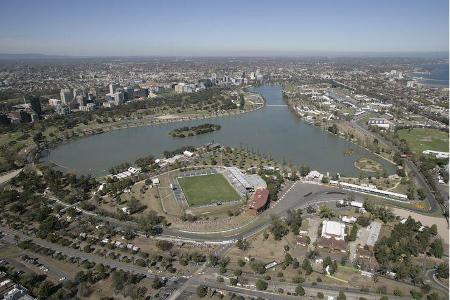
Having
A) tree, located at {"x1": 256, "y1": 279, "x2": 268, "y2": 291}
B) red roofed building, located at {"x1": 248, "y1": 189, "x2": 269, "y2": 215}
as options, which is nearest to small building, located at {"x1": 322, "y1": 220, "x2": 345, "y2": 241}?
red roofed building, located at {"x1": 248, "y1": 189, "x2": 269, "y2": 215}

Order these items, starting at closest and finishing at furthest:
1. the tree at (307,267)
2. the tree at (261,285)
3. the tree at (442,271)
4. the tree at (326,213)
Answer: the tree at (261,285), the tree at (442,271), the tree at (307,267), the tree at (326,213)

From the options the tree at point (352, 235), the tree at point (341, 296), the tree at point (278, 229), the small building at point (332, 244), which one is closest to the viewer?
the tree at point (341, 296)

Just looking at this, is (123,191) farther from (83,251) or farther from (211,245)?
(211,245)

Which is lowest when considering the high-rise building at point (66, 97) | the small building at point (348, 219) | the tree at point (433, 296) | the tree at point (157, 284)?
the tree at point (433, 296)

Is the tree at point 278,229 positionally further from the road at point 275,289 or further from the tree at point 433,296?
the tree at point 433,296

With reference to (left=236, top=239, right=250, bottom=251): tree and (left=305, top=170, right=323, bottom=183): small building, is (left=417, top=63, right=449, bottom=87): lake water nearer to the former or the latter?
(left=305, top=170, right=323, bottom=183): small building

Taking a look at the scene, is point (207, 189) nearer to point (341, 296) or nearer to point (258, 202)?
point (258, 202)

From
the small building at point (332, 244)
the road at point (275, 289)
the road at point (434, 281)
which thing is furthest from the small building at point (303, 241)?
the road at point (434, 281)
